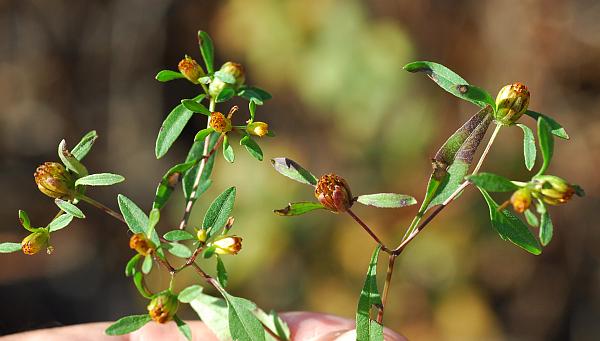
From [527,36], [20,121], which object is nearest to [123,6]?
Result: [20,121]

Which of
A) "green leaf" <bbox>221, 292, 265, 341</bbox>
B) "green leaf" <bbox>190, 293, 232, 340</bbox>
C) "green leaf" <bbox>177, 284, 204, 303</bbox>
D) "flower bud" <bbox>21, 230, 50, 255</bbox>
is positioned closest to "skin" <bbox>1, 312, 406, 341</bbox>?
"green leaf" <bbox>190, 293, 232, 340</bbox>

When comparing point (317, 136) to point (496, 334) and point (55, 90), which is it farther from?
point (55, 90)

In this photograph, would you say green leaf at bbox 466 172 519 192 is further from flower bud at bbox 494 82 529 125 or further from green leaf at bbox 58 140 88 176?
green leaf at bbox 58 140 88 176

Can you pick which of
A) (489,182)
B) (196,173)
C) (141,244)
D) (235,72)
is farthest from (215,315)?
(489,182)

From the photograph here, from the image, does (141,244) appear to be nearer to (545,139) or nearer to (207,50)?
(207,50)

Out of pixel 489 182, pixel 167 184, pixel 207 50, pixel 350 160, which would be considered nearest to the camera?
pixel 489 182
